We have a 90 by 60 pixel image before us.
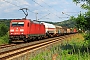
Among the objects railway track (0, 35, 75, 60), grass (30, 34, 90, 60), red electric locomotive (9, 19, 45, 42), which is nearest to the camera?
grass (30, 34, 90, 60)

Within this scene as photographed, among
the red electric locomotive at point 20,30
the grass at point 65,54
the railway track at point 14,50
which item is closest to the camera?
the grass at point 65,54

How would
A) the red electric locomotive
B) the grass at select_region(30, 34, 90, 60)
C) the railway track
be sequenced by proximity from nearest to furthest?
the grass at select_region(30, 34, 90, 60) → the railway track → the red electric locomotive

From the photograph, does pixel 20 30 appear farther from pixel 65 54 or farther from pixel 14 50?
pixel 65 54

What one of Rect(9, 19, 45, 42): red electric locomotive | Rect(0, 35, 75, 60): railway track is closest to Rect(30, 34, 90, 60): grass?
Rect(0, 35, 75, 60): railway track

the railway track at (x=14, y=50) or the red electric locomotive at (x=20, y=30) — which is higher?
the red electric locomotive at (x=20, y=30)

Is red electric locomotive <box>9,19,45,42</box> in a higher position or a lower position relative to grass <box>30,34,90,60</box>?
higher

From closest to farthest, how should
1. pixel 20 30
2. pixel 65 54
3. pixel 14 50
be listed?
1. pixel 65 54
2. pixel 14 50
3. pixel 20 30

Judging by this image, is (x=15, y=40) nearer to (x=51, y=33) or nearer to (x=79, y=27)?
(x=79, y=27)

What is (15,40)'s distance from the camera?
28219mm

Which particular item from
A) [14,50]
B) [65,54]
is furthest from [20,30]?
[65,54]

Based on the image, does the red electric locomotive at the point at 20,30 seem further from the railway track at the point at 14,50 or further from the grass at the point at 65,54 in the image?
the grass at the point at 65,54

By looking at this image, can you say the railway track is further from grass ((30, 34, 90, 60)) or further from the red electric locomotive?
the red electric locomotive

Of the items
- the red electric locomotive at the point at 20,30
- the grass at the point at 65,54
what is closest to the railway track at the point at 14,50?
the grass at the point at 65,54

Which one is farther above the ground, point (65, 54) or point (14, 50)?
point (14, 50)
